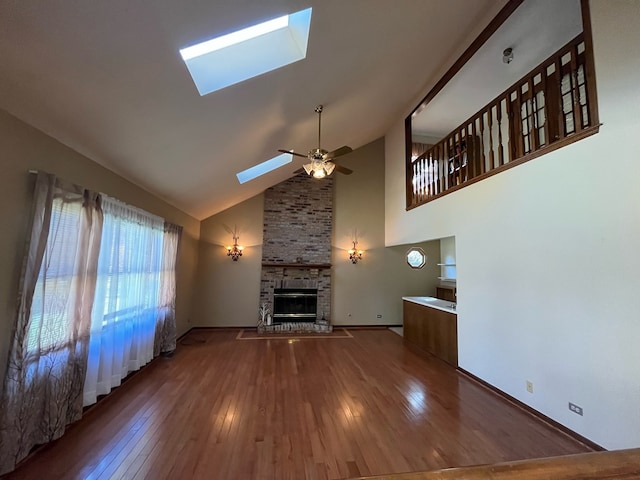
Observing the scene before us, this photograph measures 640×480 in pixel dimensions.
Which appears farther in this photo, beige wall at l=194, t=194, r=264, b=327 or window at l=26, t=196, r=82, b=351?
beige wall at l=194, t=194, r=264, b=327

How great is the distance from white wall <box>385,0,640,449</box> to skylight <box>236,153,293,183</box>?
345 cm

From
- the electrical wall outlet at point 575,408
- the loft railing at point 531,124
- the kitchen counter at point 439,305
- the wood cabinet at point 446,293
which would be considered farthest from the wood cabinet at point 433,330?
the loft railing at point 531,124

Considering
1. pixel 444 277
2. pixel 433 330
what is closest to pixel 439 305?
pixel 433 330

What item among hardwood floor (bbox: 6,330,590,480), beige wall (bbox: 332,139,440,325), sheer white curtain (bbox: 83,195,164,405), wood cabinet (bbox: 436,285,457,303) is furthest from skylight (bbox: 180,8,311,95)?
wood cabinet (bbox: 436,285,457,303)

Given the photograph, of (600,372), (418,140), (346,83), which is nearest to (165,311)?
(346,83)

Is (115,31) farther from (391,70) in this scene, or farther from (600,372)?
(600,372)

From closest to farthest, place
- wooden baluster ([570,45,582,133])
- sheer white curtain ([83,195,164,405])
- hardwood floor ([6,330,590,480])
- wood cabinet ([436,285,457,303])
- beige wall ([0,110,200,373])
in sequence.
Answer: beige wall ([0,110,200,373])
hardwood floor ([6,330,590,480])
wooden baluster ([570,45,582,133])
sheer white curtain ([83,195,164,405])
wood cabinet ([436,285,457,303])

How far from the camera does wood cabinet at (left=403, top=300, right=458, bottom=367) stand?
14.0 feet

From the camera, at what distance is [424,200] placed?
5.15m

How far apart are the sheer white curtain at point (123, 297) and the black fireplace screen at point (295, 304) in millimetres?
2907

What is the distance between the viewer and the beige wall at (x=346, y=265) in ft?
21.6

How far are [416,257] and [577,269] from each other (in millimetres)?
4870

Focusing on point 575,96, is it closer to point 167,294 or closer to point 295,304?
point 167,294

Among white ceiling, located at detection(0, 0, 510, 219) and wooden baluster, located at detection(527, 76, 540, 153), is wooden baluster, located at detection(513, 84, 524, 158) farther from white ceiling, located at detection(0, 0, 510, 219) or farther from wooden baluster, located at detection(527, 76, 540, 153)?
white ceiling, located at detection(0, 0, 510, 219)
